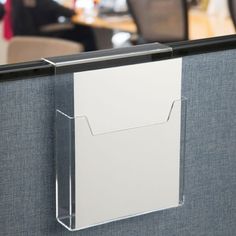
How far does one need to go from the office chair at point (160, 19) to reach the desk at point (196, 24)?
9 cm

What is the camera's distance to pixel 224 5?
4.39 m

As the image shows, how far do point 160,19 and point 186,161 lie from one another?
10.0 feet

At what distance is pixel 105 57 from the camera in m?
1.00

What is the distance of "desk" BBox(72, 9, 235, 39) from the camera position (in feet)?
13.4

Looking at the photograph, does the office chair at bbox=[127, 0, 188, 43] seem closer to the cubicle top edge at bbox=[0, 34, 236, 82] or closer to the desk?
the desk

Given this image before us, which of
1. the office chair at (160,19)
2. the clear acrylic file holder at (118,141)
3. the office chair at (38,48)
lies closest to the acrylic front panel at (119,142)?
the clear acrylic file holder at (118,141)

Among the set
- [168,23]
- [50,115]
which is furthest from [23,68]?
[168,23]

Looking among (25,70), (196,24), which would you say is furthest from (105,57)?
(196,24)

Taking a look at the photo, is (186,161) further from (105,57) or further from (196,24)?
(196,24)

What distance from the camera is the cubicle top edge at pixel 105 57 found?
97 cm

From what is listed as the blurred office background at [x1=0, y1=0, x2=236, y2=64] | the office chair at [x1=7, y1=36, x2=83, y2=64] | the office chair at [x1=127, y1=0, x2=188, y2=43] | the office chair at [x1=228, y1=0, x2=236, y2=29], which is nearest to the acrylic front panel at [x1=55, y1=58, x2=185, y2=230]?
the office chair at [x1=7, y1=36, x2=83, y2=64]

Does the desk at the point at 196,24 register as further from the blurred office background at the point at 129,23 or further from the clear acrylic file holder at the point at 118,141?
the clear acrylic file holder at the point at 118,141

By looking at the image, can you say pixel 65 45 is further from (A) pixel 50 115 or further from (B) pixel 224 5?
(A) pixel 50 115

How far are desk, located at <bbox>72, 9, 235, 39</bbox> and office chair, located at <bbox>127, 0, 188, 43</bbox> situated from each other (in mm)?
88
